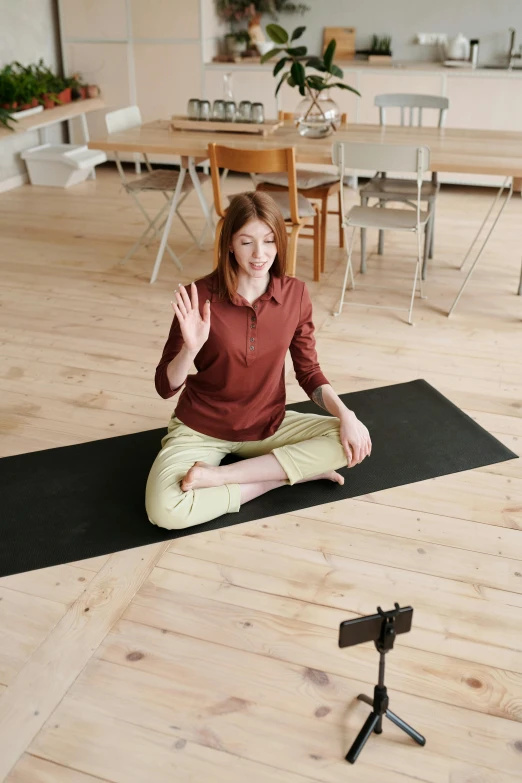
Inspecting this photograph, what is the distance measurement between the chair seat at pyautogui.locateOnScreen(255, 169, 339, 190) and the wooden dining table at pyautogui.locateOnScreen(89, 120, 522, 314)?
9.7 inches

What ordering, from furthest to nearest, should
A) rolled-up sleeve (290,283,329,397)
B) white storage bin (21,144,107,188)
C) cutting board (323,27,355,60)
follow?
cutting board (323,27,355,60), white storage bin (21,144,107,188), rolled-up sleeve (290,283,329,397)

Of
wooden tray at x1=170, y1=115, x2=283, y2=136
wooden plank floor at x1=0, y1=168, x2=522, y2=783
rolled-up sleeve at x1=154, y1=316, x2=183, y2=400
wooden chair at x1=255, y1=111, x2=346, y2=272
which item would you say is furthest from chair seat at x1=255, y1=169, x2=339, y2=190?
rolled-up sleeve at x1=154, y1=316, x2=183, y2=400

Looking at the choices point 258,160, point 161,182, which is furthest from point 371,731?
point 161,182

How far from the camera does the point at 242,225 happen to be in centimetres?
231

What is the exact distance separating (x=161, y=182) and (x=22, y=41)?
9.42 feet

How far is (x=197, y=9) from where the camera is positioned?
21.4 feet

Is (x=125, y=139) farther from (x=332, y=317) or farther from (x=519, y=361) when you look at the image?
(x=519, y=361)

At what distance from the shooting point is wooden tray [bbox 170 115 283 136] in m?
4.56

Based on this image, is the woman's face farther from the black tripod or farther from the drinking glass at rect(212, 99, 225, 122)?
the drinking glass at rect(212, 99, 225, 122)

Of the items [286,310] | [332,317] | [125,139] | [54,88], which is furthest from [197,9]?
[286,310]

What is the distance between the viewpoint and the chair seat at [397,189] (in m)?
4.49

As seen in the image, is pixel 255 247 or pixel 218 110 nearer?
pixel 255 247

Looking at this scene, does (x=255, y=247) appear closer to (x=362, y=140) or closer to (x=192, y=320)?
(x=192, y=320)

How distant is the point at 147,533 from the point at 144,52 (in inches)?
213
